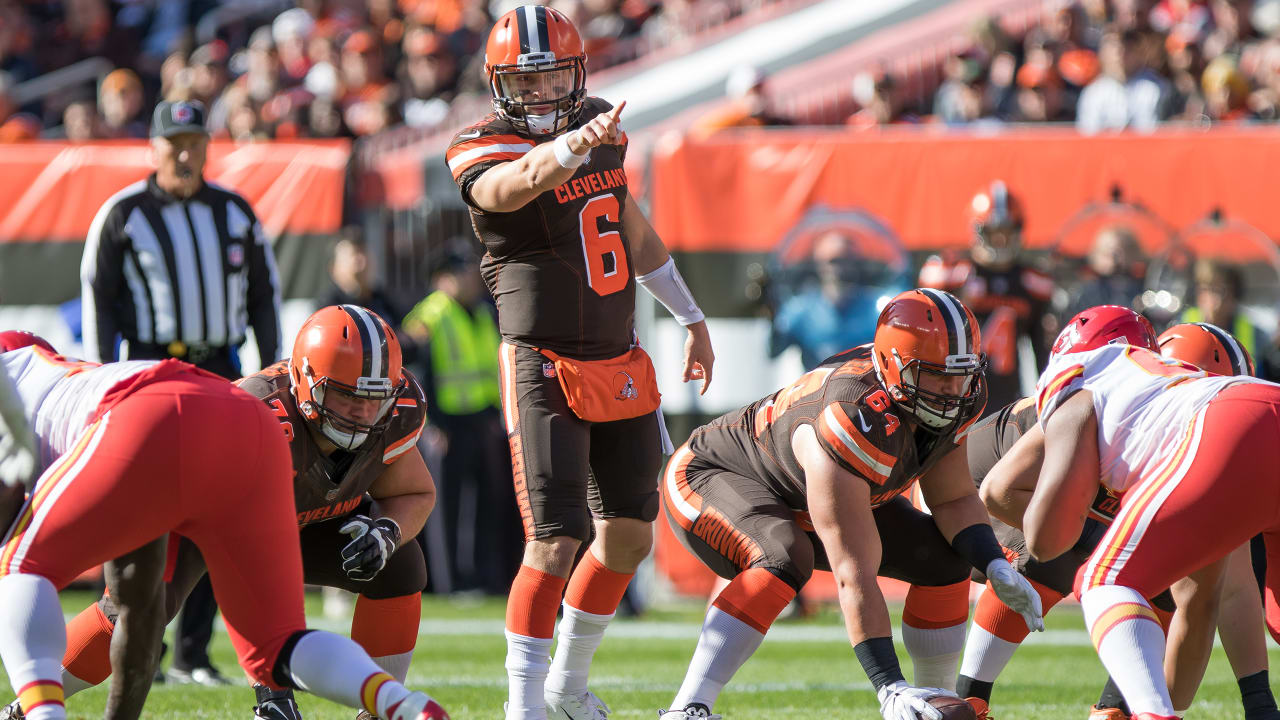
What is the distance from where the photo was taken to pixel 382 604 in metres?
4.49

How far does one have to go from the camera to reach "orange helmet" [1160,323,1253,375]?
15.8 ft

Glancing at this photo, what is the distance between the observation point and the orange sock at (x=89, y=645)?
13.9 ft

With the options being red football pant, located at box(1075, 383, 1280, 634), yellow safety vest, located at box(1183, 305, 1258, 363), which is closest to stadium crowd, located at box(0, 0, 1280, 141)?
yellow safety vest, located at box(1183, 305, 1258, 363)

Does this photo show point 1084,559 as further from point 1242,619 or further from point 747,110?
point 747,110

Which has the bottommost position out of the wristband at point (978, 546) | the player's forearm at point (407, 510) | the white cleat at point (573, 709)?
the white cleat at point (573, 709)

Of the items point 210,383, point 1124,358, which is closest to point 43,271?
point 210,383

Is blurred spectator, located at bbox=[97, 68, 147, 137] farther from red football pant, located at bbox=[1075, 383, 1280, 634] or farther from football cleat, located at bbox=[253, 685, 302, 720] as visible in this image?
red football pant, located at bbox=[1075, 383, 1280, 634]

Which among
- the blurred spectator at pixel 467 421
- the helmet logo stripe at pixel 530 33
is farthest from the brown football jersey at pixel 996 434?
the blurred spectator at pixel 467 421

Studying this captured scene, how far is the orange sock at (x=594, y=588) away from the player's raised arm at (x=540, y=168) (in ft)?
3.69

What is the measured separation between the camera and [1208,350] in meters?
4.81

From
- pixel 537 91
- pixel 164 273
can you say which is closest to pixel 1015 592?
pixel 537 91

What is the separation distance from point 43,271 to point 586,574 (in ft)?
18.4

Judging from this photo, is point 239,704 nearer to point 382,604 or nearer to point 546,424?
point 382,604

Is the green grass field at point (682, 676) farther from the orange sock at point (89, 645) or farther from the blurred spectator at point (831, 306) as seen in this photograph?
the blurred spectator at point (831, 306)
